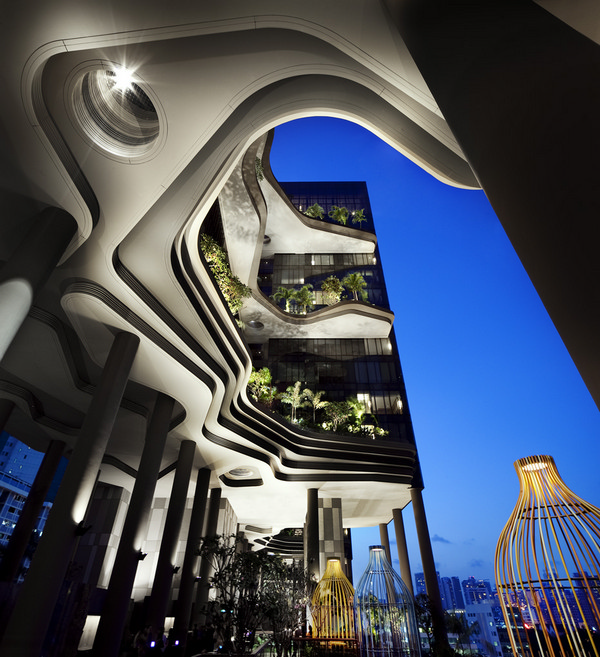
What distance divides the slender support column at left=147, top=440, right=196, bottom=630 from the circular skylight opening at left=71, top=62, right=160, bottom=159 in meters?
10.1

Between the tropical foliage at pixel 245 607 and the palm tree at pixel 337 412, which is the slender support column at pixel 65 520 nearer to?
the tropical foliage at pixel 245 607

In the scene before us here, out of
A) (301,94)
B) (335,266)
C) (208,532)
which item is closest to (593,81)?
(301,94)

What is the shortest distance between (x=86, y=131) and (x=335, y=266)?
25848 mm

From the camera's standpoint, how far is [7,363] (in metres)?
11.6

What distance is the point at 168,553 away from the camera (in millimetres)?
11266

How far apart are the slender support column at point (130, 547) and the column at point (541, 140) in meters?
10.7

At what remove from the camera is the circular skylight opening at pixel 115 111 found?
19.5 ft

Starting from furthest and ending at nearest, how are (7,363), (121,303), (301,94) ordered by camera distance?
(7,363), (121,303), (301,94)

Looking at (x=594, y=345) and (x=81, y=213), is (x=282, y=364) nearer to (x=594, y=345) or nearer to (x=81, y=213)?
(x=81, y=213)

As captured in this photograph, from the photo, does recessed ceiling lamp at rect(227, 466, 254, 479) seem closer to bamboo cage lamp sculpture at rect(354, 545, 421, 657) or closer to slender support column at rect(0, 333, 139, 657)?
bamboo cage lamp sculpture at rect(354, 545, 421, 657)

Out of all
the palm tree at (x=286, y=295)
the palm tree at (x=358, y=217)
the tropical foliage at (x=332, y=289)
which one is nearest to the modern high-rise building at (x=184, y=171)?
the tropical foliage at (x=332, y=289)

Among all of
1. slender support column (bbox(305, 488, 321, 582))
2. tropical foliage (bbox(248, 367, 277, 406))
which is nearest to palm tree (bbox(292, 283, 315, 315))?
tropical foliage (bbox(248, 367, 277, 406))

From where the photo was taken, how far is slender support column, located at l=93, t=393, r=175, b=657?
27.4 feet

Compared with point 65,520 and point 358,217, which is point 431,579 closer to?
point 65,520
